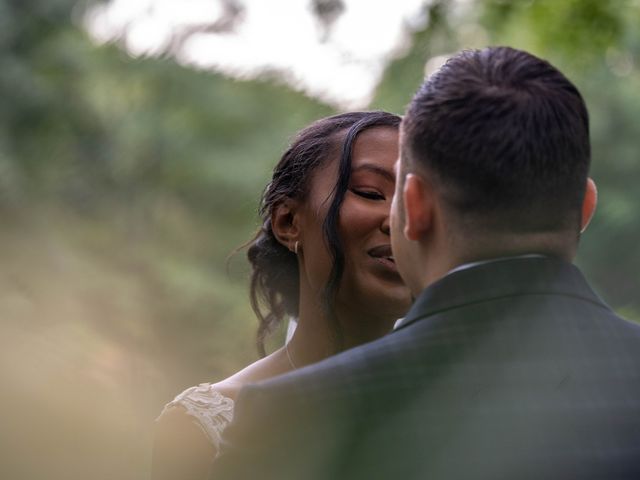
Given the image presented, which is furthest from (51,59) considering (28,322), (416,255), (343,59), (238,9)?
(416,255)

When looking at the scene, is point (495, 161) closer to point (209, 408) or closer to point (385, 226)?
point (385, 226)

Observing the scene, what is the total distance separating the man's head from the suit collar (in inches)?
1.1

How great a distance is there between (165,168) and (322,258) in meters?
14.5

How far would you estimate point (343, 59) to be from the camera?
10.5m

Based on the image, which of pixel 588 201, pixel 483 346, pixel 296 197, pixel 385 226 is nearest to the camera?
pixel 483 346

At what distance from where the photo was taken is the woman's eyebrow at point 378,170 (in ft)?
11.4

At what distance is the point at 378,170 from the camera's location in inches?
137

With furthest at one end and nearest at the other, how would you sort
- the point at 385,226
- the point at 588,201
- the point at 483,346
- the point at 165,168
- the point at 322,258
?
1. the point at 165,168
2. the point at 322,258
3. the point at 385,226
4. the point at 588,201
5. the point at 483,346

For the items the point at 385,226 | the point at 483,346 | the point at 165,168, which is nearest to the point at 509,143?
the point at 483,346

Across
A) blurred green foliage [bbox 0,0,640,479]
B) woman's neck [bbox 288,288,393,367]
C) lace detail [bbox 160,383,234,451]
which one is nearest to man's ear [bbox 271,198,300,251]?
woman's neck [bbox 288,288,393,367]

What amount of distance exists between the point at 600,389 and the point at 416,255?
0.45 m

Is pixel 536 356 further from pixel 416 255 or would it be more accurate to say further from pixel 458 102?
pixel 458 102

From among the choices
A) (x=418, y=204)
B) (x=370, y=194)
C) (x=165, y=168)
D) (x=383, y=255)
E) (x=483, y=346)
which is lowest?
(x=483, y=346)

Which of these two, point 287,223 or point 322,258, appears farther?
point 287,223
